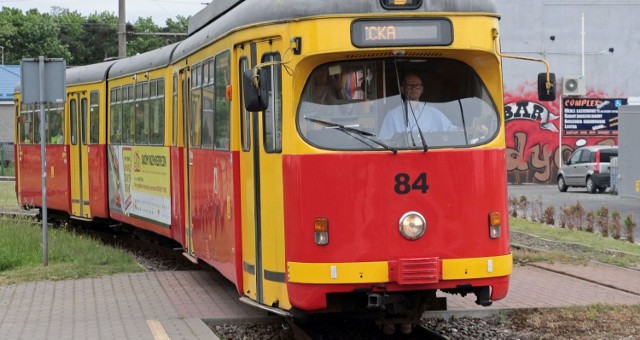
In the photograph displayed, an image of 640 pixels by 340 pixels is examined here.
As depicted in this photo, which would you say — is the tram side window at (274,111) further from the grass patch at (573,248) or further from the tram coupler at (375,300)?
the grass patch at (573,248)

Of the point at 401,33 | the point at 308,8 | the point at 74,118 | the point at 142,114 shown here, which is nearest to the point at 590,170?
the point at 74,118

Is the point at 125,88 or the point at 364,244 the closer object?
the point at 364,244

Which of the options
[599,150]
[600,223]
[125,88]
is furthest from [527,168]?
[125,88]

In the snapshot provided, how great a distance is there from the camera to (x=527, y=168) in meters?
47.7

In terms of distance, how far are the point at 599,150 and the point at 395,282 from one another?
3214 centimetres

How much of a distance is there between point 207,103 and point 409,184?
3.67 metres

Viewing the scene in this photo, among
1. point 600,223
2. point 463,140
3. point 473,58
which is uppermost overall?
point 473,58

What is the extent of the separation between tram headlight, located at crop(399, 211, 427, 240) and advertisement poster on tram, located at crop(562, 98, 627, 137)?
40346 mm

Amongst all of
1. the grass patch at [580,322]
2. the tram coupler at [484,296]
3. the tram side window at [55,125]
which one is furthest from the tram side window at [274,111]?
the tram side window at [55,125]

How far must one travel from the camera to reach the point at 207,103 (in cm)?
1172

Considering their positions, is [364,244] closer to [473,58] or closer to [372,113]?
[372,113]

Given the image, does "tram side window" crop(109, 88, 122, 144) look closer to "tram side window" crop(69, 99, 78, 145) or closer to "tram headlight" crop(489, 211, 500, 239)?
"tram side window" crop(69, 99, 78, 145)

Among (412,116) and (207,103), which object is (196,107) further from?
(412,116)

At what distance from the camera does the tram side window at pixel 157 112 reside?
608 inches
